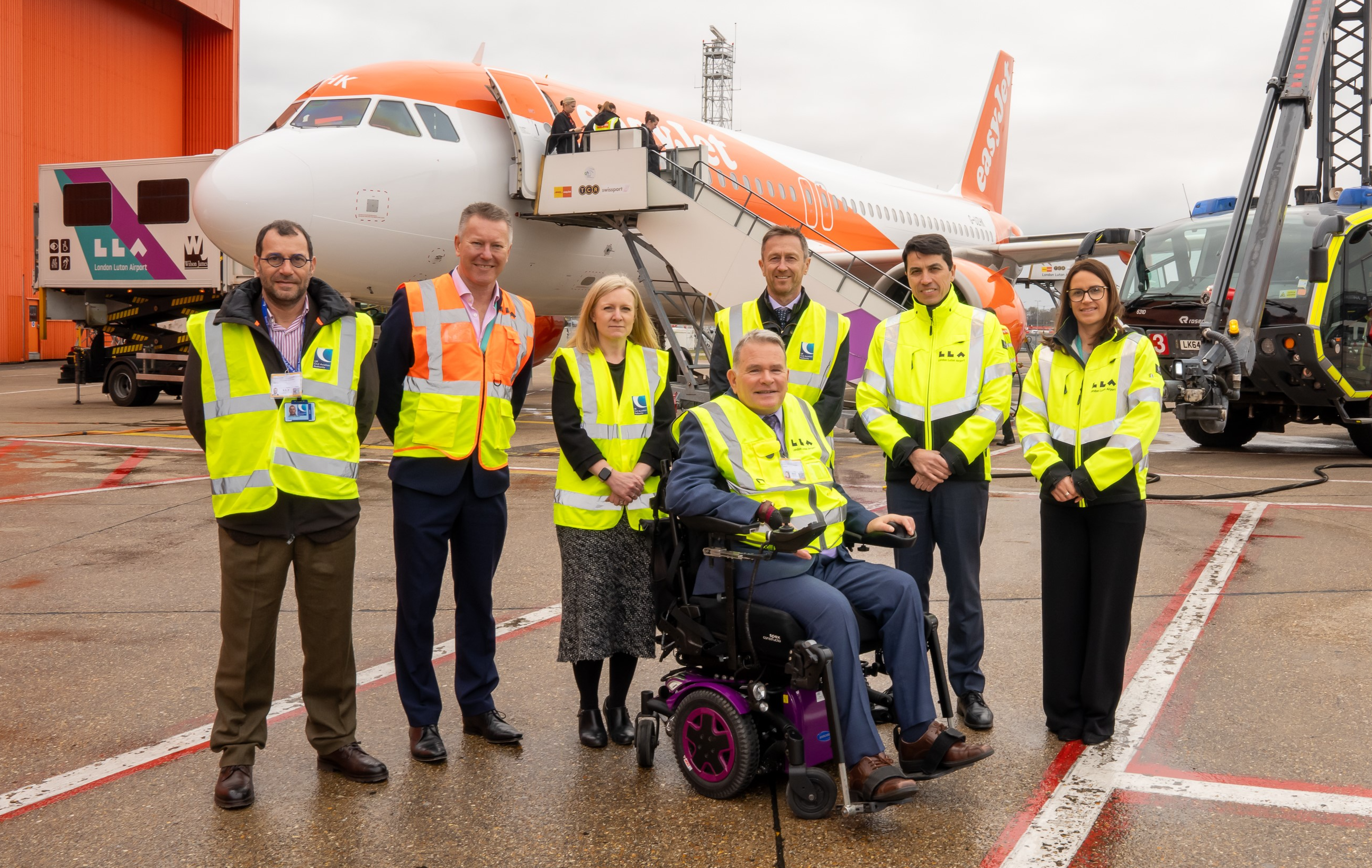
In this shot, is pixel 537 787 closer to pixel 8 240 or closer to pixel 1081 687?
pixel 1081 687

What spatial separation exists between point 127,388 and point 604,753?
17.2m

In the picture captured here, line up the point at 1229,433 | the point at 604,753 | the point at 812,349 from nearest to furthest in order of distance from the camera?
the point at 604,753 < the point at 812,349 < the point at 1229,433

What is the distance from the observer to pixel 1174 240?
12.9 meters

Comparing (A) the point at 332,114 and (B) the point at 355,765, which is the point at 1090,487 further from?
(A) the point at 332,114

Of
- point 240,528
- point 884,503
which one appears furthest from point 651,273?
point 240,528

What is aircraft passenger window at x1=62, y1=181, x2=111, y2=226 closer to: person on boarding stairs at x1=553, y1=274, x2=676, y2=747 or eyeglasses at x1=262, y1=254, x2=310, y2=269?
eyeglasses at x1=262, y1=254, x2=310, y2=269

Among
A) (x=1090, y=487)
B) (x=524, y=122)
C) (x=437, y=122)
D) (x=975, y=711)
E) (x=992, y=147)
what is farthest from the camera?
(x=992, y=147)

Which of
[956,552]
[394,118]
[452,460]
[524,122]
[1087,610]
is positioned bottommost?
[1087,610]

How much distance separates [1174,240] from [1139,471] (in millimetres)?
10279

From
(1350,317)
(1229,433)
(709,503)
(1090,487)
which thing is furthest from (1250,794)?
(1229,433)

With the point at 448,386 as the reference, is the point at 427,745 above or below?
below

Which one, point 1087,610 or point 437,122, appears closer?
point 1087,610

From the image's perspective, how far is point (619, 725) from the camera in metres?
3.81

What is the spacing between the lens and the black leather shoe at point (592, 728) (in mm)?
3730
